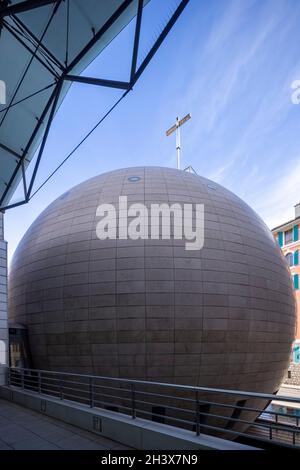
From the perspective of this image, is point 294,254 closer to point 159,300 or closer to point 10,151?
point 159,300

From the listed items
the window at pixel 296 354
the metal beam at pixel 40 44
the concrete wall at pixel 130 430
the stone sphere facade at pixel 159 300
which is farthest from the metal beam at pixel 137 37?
the window at pixel 296 354

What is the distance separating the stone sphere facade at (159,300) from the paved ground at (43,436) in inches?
203

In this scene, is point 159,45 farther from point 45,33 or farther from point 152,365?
point 152,365

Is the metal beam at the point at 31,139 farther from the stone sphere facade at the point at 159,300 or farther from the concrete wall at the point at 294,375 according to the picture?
the concrete wall at the point at 294,375

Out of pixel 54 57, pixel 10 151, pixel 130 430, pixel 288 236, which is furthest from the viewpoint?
pixel 288 236

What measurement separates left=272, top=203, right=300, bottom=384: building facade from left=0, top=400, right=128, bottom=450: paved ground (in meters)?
33.6

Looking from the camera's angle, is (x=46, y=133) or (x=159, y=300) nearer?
(x=46, y=133)

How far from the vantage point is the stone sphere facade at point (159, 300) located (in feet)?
44.0

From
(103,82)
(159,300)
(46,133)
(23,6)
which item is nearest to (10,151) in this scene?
(46,133)

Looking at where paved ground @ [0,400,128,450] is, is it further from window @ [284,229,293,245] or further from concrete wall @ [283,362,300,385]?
window @ [284,229,293,245]

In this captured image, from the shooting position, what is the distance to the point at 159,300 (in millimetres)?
13539

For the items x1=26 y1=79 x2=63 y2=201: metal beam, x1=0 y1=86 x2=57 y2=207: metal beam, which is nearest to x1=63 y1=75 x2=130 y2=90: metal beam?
x1=26 y1=79 x2=63 y2=201: metal beam

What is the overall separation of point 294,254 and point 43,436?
38644 millimetres

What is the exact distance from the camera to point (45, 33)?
915 cm
